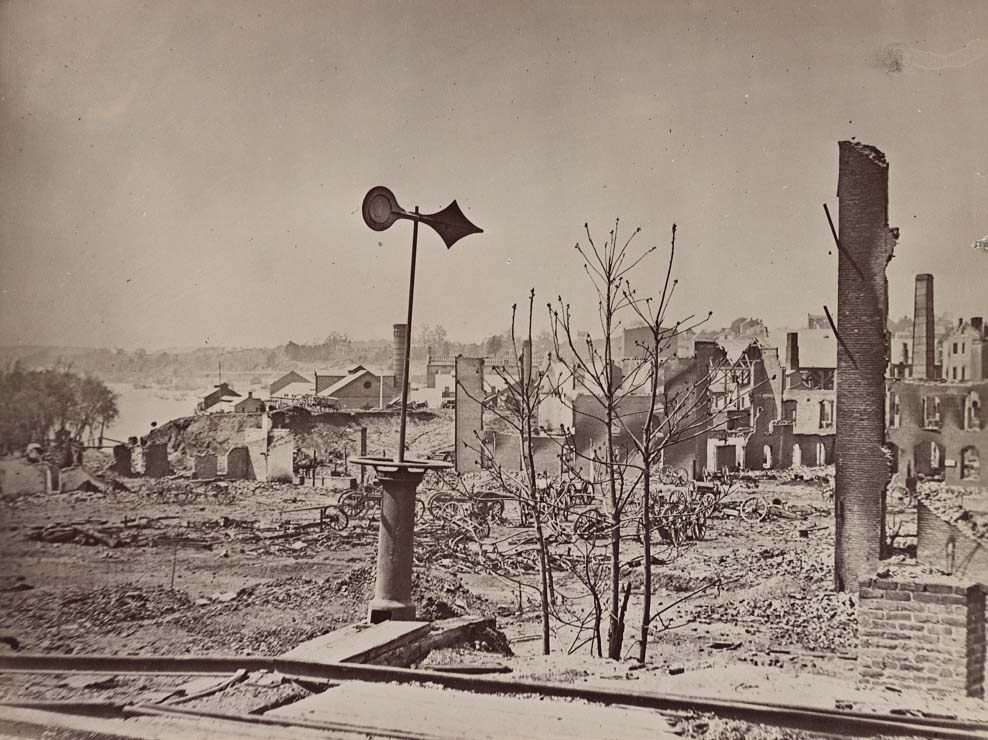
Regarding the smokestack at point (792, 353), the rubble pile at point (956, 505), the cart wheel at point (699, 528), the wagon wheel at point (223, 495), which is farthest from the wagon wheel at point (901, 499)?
the wagon wheel at point (223, 495)

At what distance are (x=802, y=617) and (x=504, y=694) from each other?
200cm

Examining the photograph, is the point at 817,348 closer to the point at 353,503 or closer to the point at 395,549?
the point at 395,549

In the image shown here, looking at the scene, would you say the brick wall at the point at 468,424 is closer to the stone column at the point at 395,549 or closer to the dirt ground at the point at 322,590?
the dirt ground at the point at 322,590

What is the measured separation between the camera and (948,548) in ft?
13.8

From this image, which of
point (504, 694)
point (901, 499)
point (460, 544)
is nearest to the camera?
point (504, 694)

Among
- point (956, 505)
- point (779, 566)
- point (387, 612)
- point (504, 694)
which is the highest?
point (956, 505)

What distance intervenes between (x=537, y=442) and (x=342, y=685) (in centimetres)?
285

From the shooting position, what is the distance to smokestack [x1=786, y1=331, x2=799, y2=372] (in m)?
4.89

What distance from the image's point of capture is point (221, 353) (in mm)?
5426

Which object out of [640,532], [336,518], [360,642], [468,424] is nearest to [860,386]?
[640,532]

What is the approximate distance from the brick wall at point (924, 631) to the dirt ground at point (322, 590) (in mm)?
173

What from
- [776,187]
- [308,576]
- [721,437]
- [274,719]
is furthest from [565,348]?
[274,719]

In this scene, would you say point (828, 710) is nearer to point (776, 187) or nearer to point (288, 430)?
point (776, 187)

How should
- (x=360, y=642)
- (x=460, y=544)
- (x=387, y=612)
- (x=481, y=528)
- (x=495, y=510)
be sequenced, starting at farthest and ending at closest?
(x=495, y=510) → (x=481, y=528) → (x=460, y=544) → (x=387, y=612) → (x=360, y=642)
